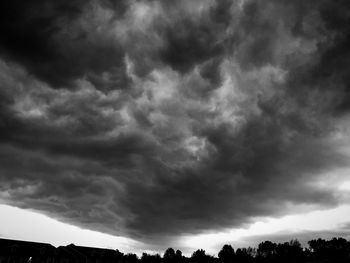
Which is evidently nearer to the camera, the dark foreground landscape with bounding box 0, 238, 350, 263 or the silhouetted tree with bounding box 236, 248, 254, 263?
the dark foreground landscape with bounding box 0, 238, 350, 263

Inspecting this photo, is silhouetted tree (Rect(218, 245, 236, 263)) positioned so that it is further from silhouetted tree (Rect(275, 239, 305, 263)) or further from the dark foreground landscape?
silhouetted tree (Rect(275, 239, 305, 263))

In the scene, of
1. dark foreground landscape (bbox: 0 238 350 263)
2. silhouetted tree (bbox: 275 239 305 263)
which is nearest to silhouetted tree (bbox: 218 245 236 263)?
dark foreground landscape (bbox: 0 238 350 263)

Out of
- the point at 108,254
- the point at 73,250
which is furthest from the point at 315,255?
the point at 73,250

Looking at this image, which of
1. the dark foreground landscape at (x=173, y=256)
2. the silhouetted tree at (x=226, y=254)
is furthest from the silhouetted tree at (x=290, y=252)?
the silhouetted tree at (x=226, y=254)

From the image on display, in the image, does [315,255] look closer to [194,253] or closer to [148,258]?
[194,253]

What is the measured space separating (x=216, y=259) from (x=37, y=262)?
11583 cm

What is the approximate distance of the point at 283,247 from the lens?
628 ft

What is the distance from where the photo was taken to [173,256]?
199m

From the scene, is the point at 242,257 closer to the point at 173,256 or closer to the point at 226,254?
the point at 226,254

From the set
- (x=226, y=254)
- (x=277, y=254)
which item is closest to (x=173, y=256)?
(x=226, y=254)

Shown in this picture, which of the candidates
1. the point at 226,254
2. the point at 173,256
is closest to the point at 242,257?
the point at 226,254

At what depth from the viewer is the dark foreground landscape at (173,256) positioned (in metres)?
98.9

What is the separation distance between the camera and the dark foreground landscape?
324ft

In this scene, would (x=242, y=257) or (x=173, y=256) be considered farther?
(x=173, y=256)
